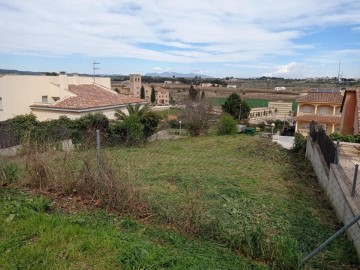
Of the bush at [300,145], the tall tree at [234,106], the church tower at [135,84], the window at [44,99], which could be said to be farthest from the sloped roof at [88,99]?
the church tower at [135,84]

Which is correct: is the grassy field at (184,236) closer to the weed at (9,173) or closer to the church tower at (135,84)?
the weed at (9,173)

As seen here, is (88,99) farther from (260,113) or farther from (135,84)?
(135,84)

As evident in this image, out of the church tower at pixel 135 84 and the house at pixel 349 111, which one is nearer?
the house at pixel 349 111

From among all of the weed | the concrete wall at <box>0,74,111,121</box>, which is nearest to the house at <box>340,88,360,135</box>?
the weed

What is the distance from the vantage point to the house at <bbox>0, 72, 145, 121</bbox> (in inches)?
802

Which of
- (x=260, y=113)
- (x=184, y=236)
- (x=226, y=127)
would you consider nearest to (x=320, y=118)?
(x=226, y=127)

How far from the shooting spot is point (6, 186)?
5.03 meters

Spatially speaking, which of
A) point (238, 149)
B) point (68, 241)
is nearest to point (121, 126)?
point (238, 149)

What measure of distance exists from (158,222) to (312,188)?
236 inches

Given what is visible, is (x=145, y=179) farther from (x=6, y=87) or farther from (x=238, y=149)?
(x=6, y=87)

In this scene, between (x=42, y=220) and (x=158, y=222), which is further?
(x=158, y=222)

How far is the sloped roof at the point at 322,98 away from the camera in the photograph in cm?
2823

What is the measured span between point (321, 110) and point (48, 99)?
2688 centimetres

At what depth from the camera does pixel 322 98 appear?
28.8 metres
